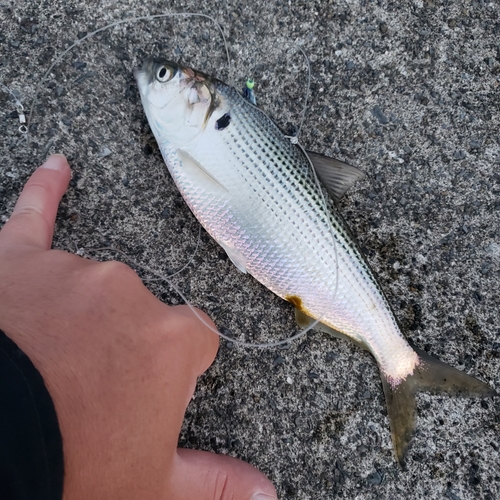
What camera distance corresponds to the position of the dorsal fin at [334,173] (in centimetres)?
219

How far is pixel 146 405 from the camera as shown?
163 centimetres

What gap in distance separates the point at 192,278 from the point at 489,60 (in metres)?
2.15

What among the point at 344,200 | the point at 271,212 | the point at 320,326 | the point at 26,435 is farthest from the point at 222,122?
the point at 26,435

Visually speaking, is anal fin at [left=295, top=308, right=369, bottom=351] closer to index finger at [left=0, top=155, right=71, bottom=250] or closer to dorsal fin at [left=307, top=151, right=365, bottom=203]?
dorsal fin at [left=307, top=151, right=365, bottom=203]

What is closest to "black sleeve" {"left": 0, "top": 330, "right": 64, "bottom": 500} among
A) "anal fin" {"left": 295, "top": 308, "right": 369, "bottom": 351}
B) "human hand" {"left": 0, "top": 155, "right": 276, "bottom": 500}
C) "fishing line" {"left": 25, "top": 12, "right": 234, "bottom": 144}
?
"human hand" {"left": 0, "top": 155, "right": 276, "bottom": 500}

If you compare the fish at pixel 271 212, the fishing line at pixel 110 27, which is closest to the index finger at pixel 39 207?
the fishing line at pixel 110 27

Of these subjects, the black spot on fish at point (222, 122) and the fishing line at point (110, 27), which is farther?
the fishing line at point (110, 27)

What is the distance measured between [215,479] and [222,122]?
168 centimetres

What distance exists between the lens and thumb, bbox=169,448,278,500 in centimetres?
180

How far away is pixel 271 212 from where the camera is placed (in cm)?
207

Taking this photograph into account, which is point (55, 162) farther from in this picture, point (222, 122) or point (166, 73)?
point (222, 122)

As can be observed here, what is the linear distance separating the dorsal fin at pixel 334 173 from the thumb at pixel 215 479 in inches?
56.2

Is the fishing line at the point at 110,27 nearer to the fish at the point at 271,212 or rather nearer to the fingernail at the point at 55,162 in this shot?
the fingernail at the point at 55,162

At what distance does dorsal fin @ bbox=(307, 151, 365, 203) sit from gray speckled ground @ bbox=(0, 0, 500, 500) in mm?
189
